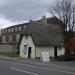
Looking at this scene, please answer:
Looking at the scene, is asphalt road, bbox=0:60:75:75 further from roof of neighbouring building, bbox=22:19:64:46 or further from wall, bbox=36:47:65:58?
wall, bbox=36:47:65:58

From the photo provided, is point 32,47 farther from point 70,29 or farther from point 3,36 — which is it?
point 3,36

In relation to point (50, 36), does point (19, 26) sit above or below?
above

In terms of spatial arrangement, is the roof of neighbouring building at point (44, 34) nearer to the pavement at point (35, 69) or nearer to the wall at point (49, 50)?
the wall at point (49, 50)

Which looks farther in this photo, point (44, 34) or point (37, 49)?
point (44, 34)

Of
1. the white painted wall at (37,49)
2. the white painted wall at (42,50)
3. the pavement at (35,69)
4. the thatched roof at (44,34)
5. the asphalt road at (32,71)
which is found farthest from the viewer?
the white painted wall at (42,50)

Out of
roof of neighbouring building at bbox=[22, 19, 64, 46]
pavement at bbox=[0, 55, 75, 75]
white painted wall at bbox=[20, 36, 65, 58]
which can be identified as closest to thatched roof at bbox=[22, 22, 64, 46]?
roof of neighbouring building at bbox=[22, 19, 64, 46]

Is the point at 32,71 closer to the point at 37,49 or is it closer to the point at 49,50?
the point at 37,49

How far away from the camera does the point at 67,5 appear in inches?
2147

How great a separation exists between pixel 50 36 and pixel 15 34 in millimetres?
47794

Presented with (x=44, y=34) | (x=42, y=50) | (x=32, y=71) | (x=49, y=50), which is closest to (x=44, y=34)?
(x=44, y=34)

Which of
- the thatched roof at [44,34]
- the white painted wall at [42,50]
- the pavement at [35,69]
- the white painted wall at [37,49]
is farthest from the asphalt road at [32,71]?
the white painted wall at [42,50]

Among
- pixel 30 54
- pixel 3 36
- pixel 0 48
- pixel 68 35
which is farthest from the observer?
pixel 3 36

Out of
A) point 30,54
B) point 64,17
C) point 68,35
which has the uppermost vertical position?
point 64,17

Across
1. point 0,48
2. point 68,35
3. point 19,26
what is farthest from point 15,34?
point 68,35
